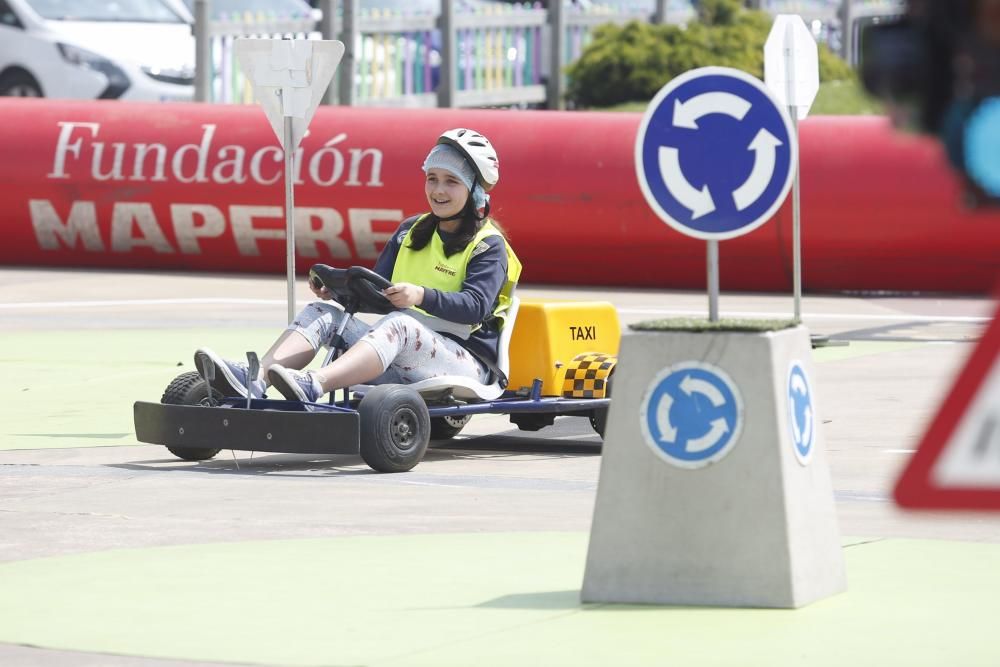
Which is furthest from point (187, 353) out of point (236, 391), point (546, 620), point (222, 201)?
point (546, 620)

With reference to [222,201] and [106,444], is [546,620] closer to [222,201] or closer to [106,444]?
[106,444]

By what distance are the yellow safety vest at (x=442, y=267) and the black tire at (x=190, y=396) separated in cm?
108

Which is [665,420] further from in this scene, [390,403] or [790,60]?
[790,60]

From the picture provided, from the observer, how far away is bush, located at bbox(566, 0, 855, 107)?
110 ft

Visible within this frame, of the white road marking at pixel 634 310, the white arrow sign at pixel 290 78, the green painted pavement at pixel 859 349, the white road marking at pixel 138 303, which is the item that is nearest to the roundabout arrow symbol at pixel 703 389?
the white arrow sign at pixel 290 78

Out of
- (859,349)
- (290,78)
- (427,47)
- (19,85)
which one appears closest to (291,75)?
(290,78)

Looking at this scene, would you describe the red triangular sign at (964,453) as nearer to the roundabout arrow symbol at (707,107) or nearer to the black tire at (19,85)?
the roundabout arrow symbol at (707,107)

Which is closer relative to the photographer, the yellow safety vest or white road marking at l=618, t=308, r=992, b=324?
the yellow safety vest

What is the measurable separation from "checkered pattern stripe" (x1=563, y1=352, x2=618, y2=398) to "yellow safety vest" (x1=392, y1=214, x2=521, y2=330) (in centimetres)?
46

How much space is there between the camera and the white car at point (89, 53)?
1128 inches

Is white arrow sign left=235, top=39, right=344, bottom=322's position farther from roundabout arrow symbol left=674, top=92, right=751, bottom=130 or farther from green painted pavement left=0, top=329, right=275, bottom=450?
roundabout arrow symbol left=674, top=92, right=751, bottom=130

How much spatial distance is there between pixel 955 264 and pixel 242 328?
22.9 ft

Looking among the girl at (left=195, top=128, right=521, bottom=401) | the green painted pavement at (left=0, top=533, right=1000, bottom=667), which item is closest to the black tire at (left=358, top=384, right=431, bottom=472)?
the girl at (left=195, top=128, right=521, bottom=401)

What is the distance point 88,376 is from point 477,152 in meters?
4.81
